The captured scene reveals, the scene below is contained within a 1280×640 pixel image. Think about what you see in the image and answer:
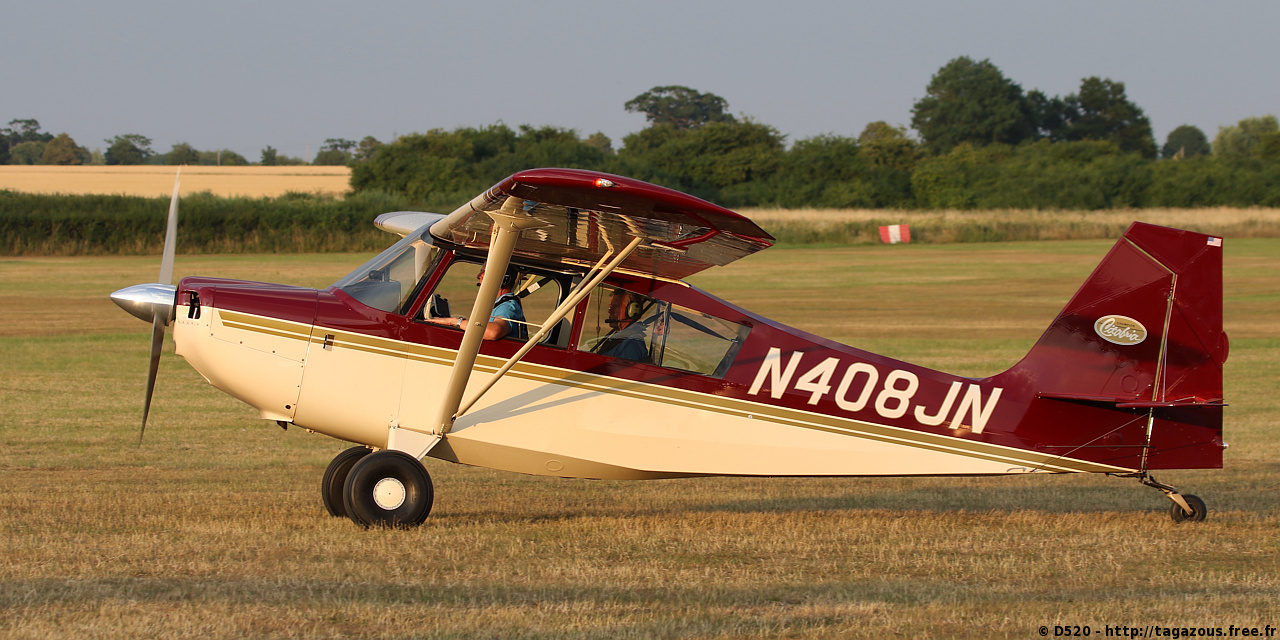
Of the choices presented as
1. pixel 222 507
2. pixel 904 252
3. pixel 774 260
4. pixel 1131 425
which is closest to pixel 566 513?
pixel 222 507

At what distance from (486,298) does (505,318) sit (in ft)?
1.90

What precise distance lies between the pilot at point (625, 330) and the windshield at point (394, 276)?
1267 millimetres

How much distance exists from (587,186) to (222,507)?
13.7 feet

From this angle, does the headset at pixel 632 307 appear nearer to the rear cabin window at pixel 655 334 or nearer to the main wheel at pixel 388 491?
the rear cabin window at pixel 655 334

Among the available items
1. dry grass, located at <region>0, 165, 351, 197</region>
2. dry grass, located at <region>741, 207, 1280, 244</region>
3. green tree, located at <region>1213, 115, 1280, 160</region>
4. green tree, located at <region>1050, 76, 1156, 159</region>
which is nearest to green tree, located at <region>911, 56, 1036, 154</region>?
green tree, located at <region>1050, 76, 1156, 159</region>

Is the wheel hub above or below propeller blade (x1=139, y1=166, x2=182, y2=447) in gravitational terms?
below

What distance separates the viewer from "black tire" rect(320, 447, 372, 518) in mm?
7609

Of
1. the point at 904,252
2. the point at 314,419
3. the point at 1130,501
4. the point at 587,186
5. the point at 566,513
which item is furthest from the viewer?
the point at 904,252

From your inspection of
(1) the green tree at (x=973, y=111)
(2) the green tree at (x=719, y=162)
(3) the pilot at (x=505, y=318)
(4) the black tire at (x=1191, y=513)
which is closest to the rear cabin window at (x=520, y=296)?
(3) the pilot at (x=505, y=318)

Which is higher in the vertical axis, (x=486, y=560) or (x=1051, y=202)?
(x=1051, y=202)

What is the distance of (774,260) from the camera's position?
49.4 meters

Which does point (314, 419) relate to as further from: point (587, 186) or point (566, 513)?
point (587, 186)

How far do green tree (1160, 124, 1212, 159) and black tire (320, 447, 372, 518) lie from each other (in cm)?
17953

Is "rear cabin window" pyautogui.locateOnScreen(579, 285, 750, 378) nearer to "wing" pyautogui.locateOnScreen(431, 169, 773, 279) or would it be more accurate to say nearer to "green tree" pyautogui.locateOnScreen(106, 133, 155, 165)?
"wing" pyautogui.locateOnScreen(431, 169, 773, 279)
